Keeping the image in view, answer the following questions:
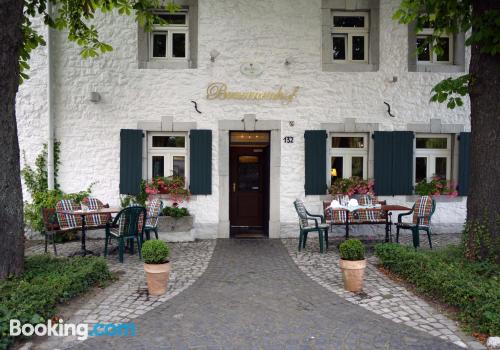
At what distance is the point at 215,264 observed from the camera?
6762 millimetres

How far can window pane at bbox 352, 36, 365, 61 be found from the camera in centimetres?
948

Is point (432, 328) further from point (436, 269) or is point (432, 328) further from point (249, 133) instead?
point (249, 133)

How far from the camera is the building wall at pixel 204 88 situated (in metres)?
8.97

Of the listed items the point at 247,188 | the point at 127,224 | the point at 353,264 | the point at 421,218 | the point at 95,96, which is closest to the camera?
the point at 353,264

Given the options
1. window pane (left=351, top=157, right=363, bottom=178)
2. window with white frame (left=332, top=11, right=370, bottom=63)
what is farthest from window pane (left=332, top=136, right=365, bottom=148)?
window with white frame (left=332, top=11, right=370, bottom=63)

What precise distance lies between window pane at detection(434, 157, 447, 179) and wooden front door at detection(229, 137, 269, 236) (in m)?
4.08

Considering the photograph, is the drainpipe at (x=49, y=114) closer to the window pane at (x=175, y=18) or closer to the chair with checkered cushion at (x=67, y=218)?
the chair with checkered cushion at (x=67, y=218)

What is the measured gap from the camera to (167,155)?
30.2ft

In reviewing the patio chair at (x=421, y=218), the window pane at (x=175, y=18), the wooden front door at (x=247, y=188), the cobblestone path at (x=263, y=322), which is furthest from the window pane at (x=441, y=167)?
the window pane at (x=175, y=18)

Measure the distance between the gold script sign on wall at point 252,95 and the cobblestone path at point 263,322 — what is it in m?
4.43

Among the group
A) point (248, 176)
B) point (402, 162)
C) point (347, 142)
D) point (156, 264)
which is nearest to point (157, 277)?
point (156, 264)

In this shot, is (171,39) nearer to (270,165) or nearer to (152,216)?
(270,165)

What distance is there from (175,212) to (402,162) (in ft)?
17.1

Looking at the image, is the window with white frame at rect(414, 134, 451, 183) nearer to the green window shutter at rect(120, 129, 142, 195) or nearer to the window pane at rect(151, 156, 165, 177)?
the window pane at rect(151, 156, 165, 177)
